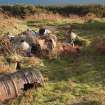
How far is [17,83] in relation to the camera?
33.3 feet

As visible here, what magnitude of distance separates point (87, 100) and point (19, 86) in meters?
1.83

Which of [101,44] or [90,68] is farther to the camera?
[101,44]

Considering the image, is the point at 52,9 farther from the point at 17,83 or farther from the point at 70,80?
the point at 17,83

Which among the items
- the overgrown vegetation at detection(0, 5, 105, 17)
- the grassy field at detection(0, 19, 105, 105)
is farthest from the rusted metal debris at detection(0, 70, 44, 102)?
the overgrown vegetation at detection(0, 5, 105, 17)

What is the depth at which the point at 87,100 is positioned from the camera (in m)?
9.84

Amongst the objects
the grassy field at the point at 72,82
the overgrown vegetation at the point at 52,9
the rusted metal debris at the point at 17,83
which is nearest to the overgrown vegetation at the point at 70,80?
the grassy field at the point at 72,82

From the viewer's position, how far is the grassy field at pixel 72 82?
9.84 m

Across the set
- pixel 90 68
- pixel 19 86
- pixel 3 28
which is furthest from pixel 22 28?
pixel 19 86

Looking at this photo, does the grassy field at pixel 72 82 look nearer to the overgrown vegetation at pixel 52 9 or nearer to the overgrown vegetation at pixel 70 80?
the overgrown vegetation at pixel 70 80

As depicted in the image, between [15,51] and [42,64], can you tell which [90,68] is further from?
[15,51]

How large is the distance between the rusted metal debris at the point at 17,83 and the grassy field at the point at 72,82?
18 centimetres

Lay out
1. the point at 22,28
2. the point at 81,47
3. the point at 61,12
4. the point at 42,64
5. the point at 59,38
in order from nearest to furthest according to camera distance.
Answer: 1. the point at 42,64
2. the point at 81,47
3. the point at 59,38
4. the point at 22,28
5. the point at 61,12

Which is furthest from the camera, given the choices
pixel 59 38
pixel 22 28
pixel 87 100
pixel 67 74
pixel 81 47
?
pixel 22 28

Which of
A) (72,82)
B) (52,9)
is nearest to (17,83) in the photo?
(72,82)
